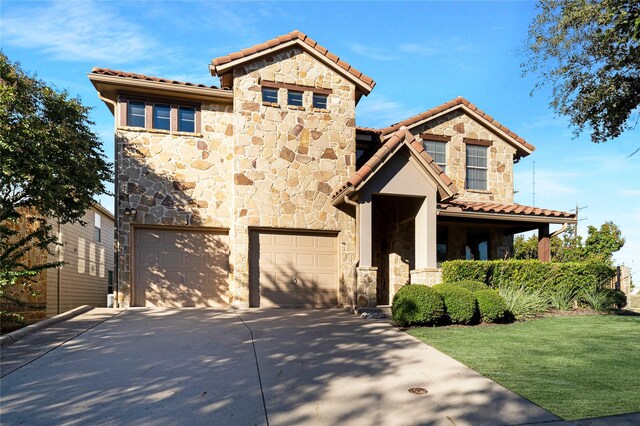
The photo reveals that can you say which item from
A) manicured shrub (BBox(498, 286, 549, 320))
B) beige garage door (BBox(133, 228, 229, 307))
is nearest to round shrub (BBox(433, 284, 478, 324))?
manicured shrub (BBox(498, 286, 549, 320))

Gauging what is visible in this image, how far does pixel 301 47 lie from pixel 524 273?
9741mm

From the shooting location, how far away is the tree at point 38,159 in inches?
371

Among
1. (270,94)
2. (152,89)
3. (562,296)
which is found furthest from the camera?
(270,94)

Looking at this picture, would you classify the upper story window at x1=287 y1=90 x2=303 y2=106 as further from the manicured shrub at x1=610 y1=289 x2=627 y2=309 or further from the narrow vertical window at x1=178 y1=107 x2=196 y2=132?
the manicured shrub at x1=610 y1=289 x2=627 y2=309

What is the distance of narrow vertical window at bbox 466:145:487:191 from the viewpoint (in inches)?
659

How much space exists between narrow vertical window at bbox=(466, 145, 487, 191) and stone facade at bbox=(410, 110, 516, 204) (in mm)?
182

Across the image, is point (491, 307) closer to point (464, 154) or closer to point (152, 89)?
point (464, 154)

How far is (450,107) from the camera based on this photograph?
16469mm

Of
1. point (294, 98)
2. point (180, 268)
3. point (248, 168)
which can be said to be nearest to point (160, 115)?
point (248, 168)

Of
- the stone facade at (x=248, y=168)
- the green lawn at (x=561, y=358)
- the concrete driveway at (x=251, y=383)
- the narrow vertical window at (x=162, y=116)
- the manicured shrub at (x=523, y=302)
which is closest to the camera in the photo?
the concrete driveway at (x=251, y=383)

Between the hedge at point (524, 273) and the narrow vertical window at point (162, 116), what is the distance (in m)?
9.33

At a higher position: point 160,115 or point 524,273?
point 160,115

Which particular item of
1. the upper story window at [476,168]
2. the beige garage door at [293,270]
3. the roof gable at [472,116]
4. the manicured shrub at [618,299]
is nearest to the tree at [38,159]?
the beige garage door at [293,270]

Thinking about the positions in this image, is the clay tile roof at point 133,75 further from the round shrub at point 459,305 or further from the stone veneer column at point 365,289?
the round shrub at point 459,305
